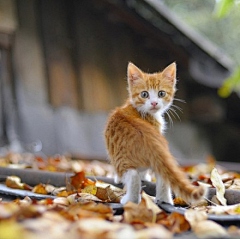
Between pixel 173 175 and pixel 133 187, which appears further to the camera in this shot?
pixel 133 187

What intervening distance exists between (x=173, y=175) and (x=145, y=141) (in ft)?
0.83

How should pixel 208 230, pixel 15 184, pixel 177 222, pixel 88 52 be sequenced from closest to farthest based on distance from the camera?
1. pixel 208 230
2. pixel 177 222
3. pixel 15 184
4. pixel 88 52

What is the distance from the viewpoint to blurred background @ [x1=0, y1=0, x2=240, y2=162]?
641 cm

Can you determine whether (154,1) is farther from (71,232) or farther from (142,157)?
(71,232)

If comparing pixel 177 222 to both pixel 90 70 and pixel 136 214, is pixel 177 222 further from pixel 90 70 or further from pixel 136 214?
pixel 90 70

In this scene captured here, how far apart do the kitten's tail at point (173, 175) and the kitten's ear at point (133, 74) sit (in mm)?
552

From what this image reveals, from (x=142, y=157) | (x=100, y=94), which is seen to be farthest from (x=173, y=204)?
(x=100, y=94)

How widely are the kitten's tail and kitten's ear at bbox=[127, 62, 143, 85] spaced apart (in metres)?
0.55

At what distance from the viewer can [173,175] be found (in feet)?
6.34

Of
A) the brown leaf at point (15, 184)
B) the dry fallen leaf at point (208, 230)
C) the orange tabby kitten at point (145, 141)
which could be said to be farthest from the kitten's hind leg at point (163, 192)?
the brown leaf at point (15, 184)

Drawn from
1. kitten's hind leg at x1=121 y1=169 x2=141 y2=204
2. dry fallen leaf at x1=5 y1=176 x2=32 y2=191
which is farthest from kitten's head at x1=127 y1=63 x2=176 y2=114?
dry fallen leaf at x1=5 y1=176 x2=32 y2=191

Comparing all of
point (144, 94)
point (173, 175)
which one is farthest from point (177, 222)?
point (144, 94)

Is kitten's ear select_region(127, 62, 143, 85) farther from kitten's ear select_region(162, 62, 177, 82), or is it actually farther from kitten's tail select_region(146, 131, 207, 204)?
kitten's tail select_region(146, 131, 207, 204)

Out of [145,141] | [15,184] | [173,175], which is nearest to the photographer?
[173,175]
